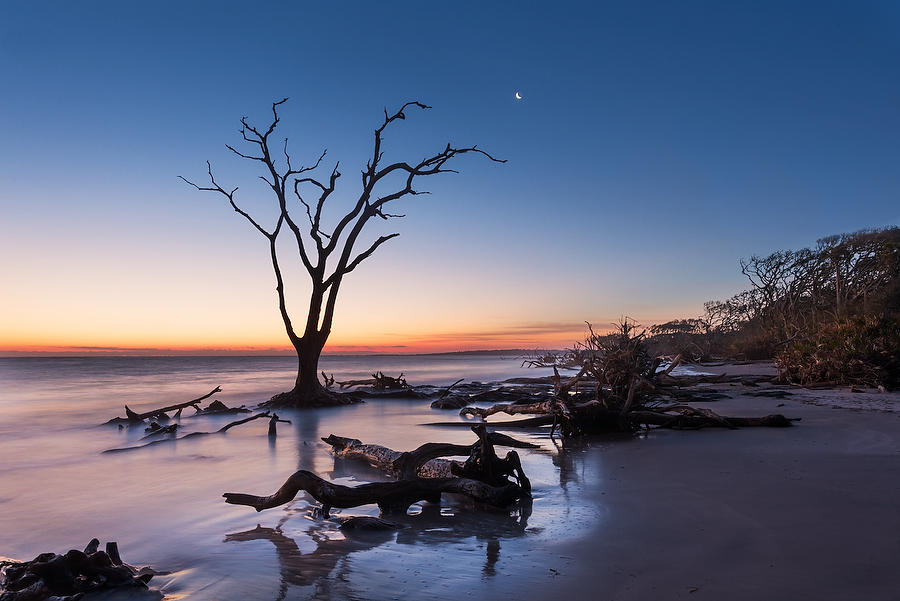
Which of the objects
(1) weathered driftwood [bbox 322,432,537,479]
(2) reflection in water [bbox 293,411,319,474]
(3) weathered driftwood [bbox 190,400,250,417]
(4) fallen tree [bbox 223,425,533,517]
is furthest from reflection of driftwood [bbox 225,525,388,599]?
(3) weathered driftwood [bbox 190,400,250,417]

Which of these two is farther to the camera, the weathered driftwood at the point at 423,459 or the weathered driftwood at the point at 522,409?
the weathered driftwood at the point at 522,409

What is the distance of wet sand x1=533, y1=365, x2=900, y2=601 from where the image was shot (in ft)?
8.72

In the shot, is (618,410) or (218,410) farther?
(218,410)

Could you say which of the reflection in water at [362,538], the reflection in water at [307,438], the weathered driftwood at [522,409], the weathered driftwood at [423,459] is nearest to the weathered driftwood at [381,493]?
the reflection in water at [362,538]

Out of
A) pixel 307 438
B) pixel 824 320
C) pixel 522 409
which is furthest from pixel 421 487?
pixel 824 320

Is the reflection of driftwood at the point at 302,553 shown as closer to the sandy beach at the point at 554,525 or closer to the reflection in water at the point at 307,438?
the sandy beach at the point at 554,525

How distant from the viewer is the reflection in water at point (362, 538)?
2920 millimetres

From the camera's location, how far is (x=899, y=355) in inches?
481

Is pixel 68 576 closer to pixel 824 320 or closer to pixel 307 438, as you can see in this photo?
pixel 307 438

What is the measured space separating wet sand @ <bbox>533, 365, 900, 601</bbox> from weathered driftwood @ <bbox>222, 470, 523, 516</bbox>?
2.96ft

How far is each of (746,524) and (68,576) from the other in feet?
13.4

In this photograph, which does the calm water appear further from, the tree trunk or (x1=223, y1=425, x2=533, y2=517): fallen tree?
the tree trunk

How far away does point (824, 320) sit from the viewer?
893 inches

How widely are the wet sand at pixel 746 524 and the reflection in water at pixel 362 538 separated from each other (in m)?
0.58
